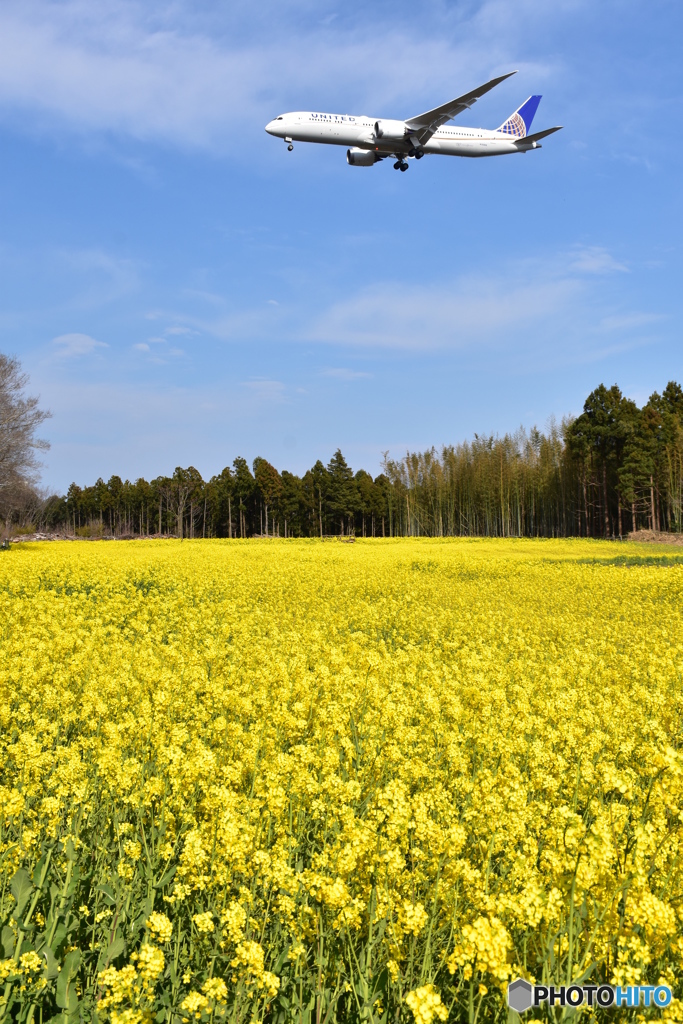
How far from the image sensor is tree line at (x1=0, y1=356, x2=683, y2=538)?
54.3 metres

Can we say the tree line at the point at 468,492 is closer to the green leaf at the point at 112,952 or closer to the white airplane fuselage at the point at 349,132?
the white airplane fuselage at the point at 349,132

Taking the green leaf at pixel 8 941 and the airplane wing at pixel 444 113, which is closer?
the green leaf at pixel 8 941

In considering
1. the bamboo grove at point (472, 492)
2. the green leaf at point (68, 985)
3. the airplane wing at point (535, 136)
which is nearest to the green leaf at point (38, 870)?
the green leaf at point (68, 985)

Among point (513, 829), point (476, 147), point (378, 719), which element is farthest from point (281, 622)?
point (476, 147)

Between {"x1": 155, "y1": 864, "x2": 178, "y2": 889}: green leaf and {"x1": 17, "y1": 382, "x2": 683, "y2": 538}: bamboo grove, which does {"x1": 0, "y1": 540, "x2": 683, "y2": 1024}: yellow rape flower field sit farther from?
{"x1": 17, "y1": 382, "x2": 683, "y2": 538}: bamboo grove

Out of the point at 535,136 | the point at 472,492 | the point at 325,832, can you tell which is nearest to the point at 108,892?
the point at 325,832

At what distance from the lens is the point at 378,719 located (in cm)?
550

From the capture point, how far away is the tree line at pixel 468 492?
5428 centimetres

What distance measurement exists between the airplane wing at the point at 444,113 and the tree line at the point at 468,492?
30111 millimetres

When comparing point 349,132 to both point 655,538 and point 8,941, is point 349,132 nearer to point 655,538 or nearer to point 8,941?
point 8,941

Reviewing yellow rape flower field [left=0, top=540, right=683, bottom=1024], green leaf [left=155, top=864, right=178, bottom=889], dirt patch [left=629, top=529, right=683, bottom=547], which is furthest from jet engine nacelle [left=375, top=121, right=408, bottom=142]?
dirt patch [left=629, top=529, right=683, bottom=547]

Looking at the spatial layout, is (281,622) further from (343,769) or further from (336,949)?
(336,949)

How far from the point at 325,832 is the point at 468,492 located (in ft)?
223

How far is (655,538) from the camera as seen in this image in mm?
43875
